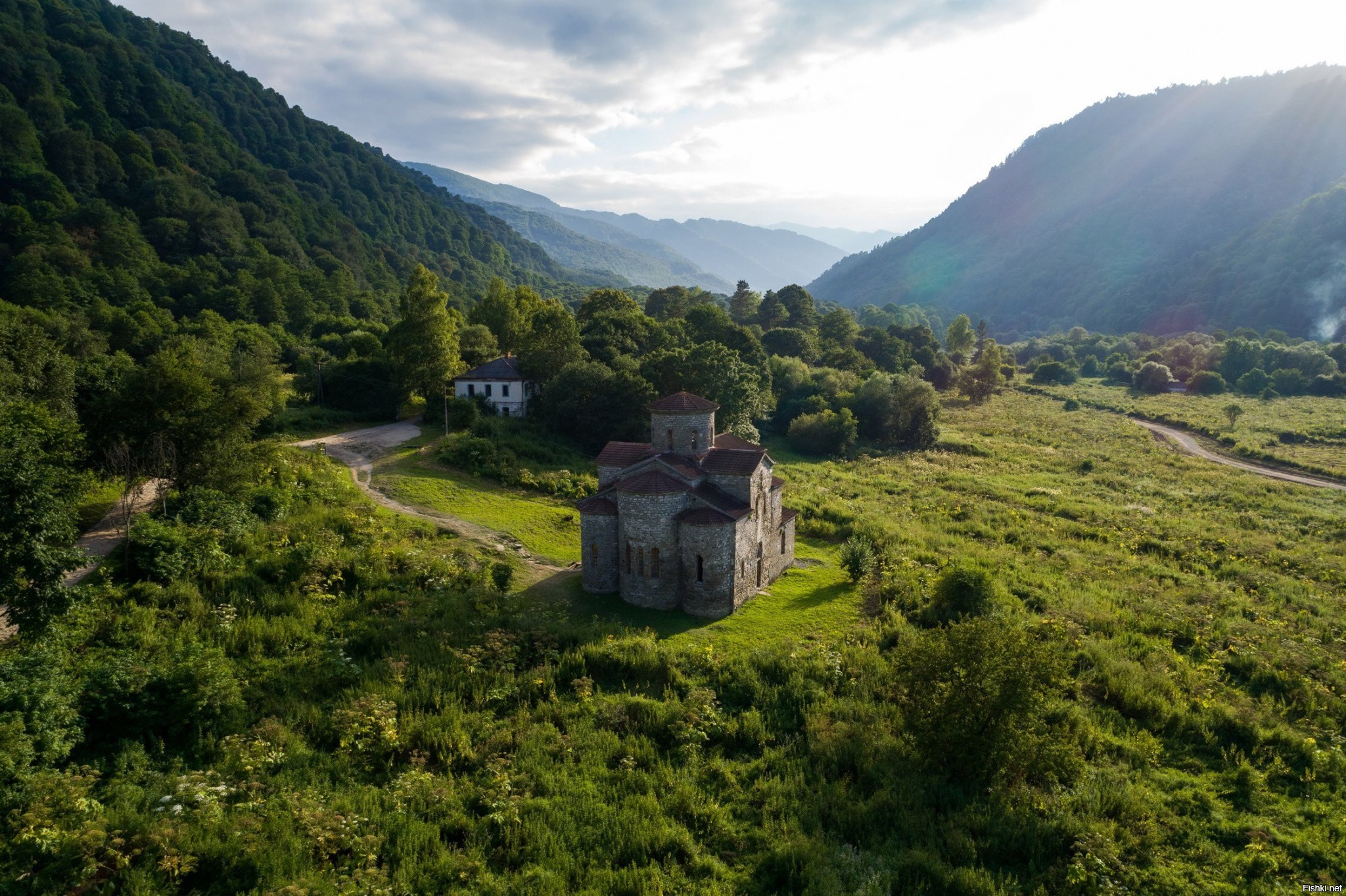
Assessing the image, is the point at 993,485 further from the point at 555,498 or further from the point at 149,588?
the point at 149,588

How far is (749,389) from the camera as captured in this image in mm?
53531

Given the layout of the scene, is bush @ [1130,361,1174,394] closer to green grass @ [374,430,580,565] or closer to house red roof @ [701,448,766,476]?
house red roof @ [701,448,766,476]

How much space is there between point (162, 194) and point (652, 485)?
91963 mm

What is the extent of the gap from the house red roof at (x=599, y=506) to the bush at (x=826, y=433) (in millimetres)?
37363

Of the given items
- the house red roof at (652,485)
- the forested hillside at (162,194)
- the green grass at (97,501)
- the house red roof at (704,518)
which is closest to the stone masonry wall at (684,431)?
the house red roof at (652,485)

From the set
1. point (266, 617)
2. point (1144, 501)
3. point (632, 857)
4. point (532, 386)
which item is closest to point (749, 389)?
point (532, 386)

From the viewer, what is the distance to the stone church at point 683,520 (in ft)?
78.3

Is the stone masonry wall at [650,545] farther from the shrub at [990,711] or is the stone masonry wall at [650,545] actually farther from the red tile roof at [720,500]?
the shrub at [990,711]

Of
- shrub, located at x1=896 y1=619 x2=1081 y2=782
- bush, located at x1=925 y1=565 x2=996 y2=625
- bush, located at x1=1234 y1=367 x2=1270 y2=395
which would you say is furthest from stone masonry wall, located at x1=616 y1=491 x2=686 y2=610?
bush, located at x1=1234 y1=367 x2=1270 y2=395

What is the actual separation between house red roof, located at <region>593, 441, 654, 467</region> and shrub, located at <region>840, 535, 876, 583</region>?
9.56 metres

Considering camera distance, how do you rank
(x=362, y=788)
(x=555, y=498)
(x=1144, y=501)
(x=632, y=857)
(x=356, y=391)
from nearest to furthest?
(x=632, y=857) → (x=362, y=788) → (x=555, y=498) → (x=1144, y=501) → (x=356, y=391)

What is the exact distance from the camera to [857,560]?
27.9 meters

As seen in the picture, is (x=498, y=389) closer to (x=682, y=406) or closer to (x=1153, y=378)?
(x=682, y=406)

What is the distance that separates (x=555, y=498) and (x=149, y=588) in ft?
64.4
